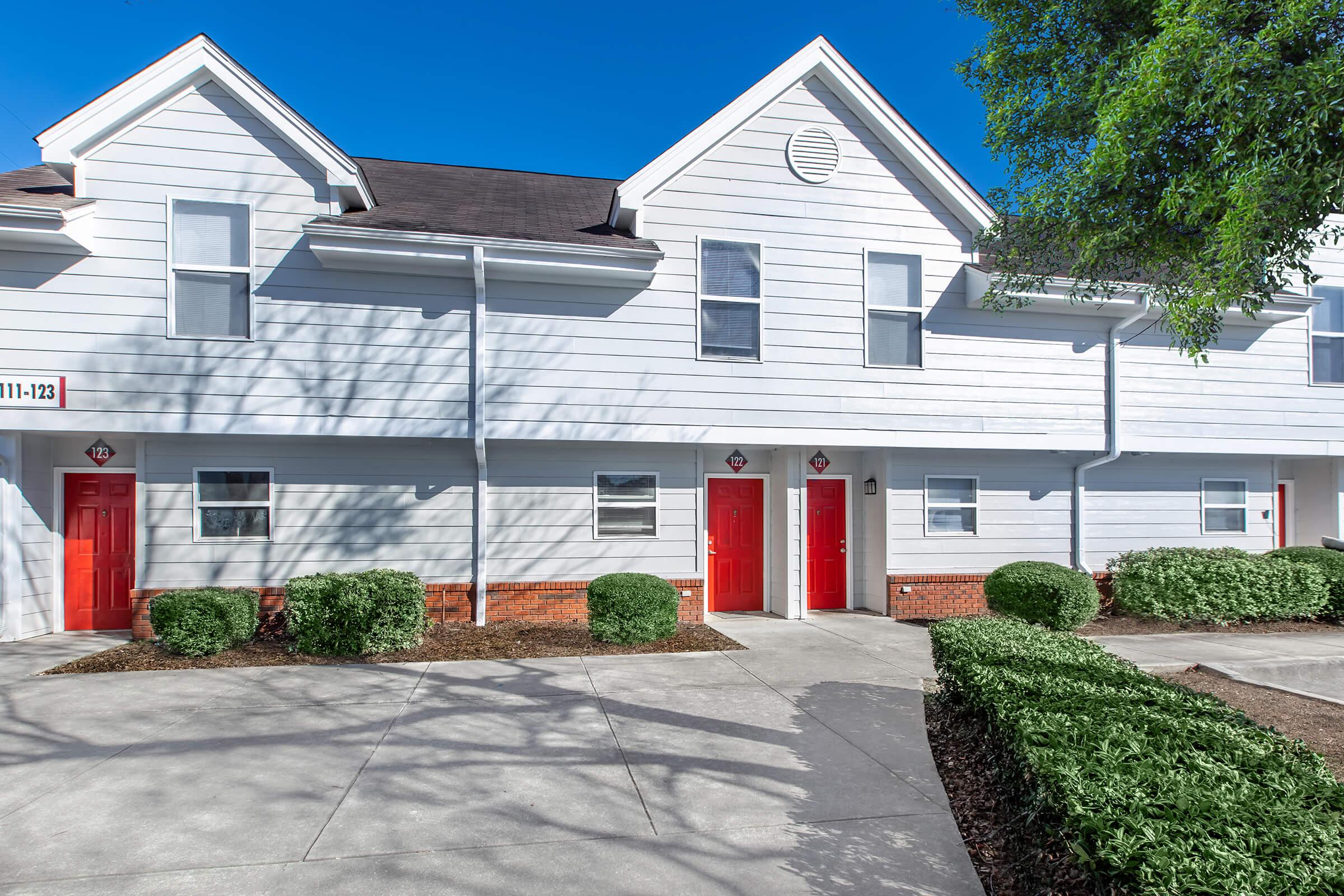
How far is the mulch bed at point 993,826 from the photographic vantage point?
11.1 ft

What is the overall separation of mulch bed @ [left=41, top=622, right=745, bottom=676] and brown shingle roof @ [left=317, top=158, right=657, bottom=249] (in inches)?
204

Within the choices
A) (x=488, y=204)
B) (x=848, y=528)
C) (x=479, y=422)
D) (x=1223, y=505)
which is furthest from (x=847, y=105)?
(x=1223, y=505)

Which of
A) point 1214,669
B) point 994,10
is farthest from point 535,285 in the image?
point 1214,669

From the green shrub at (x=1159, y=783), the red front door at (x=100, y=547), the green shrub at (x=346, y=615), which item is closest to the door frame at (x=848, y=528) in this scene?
the green shrub at (x=346, y=615)

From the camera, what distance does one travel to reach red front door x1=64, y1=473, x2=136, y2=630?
34.0 ft

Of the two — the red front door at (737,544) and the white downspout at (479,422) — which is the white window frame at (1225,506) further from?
the white downspout at (479,422)

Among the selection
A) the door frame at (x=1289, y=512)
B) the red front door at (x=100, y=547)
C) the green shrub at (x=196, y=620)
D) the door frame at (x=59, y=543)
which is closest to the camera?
the green shrub at (x=196, y=620)

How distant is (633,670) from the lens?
7992mm

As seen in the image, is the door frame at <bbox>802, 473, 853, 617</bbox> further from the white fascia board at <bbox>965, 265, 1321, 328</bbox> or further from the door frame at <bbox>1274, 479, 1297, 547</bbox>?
the door frame at <bbox>1274, 479, 1297, 547</bbox>

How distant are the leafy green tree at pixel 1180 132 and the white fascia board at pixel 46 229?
10.1 metres

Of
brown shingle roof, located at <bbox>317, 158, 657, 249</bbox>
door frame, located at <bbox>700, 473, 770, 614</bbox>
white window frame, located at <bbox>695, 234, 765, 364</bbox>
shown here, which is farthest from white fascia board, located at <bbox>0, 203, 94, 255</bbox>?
door frame, located at <bbox>700, 473, 770, 614</bbox>

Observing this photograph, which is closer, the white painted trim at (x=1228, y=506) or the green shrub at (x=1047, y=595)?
the green shrub at (x=1047, y=595)

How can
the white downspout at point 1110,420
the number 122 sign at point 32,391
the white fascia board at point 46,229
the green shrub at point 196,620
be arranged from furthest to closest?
the white downspout at point 1110,420 < the number 122 sign at point 32,391 < the white fascia board at point 46,229 < the green shrub at point 196,620

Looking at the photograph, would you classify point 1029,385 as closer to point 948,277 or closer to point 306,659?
point 948,277
